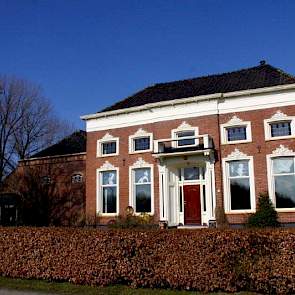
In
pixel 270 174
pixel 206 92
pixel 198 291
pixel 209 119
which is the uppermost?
pixel 206 92

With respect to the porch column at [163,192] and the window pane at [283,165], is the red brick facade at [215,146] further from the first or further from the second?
the window pane at [283,165]

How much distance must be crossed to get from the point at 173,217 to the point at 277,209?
5780 millimetres

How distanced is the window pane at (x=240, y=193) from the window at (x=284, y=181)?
139cm

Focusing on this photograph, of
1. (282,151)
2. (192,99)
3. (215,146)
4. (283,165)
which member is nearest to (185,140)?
(215,146)

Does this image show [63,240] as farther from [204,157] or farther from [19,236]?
[204,157]

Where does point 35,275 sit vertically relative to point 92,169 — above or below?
below

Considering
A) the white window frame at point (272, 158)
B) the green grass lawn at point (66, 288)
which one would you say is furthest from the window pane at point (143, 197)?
the green grass lawn at point (66, 288)

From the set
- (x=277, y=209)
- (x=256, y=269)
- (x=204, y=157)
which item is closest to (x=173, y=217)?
(x=204, y=157)

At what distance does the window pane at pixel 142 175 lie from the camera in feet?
74.7

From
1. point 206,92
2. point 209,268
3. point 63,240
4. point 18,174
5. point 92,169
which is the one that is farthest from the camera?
point 18,174

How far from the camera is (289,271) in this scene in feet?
25.5

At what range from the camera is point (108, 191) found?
24031 millimetres

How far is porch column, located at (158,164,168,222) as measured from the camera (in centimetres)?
2150

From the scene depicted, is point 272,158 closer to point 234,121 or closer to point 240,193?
point 240,193
